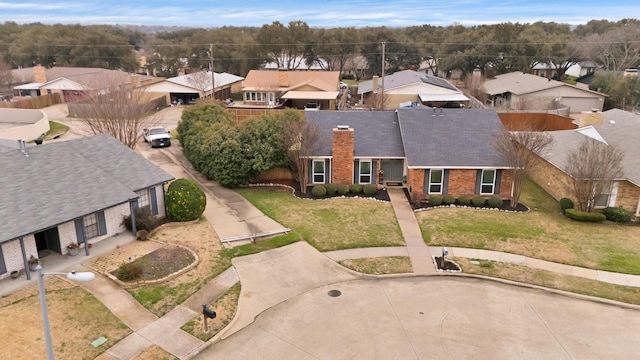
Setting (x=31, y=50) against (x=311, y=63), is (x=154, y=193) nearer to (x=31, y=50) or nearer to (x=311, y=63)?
(x=311, y=63)

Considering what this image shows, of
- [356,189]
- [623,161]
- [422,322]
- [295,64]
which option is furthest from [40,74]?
[623,161]

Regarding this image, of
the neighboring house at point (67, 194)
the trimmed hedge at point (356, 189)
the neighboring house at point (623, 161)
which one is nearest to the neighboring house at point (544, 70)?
the neighboring house at point (623, 161)

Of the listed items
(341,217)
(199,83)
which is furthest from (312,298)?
(199,83)

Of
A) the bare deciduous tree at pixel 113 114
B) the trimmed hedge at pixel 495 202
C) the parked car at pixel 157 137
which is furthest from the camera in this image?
the parked car at pixel 157 137

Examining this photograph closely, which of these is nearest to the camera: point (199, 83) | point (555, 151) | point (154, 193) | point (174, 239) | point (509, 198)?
point (174, 239)

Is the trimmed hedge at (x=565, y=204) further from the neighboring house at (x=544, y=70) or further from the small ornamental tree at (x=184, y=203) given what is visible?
the neighboring house at (x=544, y=70)

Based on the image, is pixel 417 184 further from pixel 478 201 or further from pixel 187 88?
pixel 187 88

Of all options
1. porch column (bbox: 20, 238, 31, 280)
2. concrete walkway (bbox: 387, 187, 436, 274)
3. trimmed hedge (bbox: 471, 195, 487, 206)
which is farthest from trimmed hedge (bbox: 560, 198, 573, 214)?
porch column (bbox: 20, 238, 31, 280)
